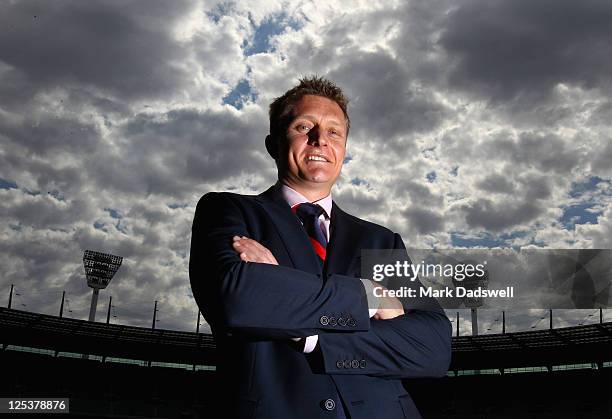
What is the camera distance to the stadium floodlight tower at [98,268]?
4462cm

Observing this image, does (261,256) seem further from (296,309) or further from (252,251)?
(296,309)

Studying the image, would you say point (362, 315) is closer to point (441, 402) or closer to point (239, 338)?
point (239, 338)

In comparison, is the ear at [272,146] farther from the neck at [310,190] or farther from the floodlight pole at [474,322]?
the floodlight pole at [474,322]

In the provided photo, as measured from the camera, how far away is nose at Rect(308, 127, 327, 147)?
231 cm

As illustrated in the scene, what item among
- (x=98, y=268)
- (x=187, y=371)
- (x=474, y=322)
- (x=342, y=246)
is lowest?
(x=342, y=246)

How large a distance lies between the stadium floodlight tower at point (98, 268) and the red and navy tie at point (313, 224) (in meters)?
45.8

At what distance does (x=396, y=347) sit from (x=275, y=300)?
0.49m

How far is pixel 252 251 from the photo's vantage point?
2004 mm

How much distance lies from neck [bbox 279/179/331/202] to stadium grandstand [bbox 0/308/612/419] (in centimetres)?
3098

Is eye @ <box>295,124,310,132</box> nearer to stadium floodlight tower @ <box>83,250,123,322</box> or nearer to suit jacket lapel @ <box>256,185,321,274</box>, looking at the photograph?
suit jacket lapel @ <box>256,185,321,274</box>

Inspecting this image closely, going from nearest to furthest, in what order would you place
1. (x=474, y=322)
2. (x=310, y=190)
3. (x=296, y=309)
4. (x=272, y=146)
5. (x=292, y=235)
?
(x=296, y=309) < (x=292, y=235) < (x=310, y=190) < (x=272, y=146) < (x=474, y=322)

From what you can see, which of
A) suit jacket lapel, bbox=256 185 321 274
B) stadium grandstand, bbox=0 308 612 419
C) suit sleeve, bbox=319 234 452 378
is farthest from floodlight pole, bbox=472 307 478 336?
suit jacket lapel, bbox=256 185 321 274

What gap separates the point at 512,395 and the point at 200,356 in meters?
19.7

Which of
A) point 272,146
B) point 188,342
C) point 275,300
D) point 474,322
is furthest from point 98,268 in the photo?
point 275,300
